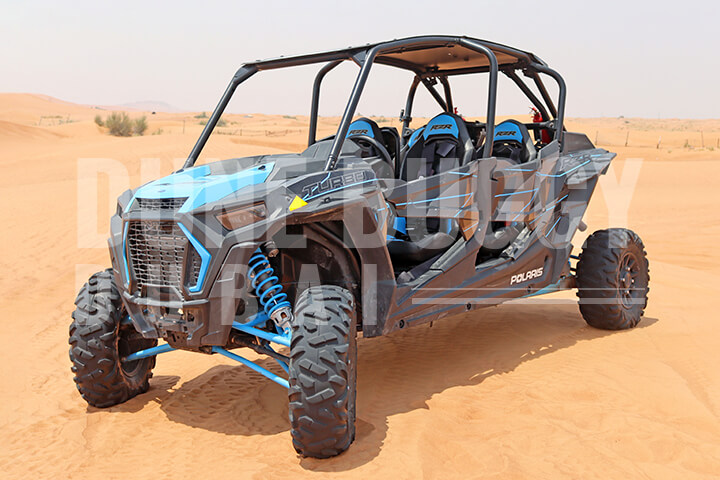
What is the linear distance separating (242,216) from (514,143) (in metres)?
3.26

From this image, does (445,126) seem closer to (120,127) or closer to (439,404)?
(439,404)

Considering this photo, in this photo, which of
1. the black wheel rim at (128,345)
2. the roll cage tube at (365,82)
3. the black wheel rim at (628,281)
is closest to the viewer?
the roll cage tube at (365,82)

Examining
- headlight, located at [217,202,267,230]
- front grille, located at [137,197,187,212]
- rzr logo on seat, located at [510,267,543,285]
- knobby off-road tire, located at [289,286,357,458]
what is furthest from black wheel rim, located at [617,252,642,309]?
front grille, located at [137,197,187,212]

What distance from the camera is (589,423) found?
4254 mm

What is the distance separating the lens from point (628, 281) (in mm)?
→ 6637

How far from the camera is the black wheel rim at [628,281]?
651 centimetres

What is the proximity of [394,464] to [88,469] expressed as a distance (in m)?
→ 1.74

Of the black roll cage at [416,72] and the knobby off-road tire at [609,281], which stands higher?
the black roll cage at [416,72]

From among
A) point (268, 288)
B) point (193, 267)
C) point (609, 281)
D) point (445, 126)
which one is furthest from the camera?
point (609, 281)

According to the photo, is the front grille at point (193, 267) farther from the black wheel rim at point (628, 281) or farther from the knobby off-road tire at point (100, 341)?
the black wheel rim at point (628, 281)

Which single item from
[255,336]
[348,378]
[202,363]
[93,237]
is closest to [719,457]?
[348,378]

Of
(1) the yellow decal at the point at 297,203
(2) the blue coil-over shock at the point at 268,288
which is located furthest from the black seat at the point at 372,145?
(2) the blue coil-over shock at the point at 268,288

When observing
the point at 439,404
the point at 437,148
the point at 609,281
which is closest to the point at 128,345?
the point at 439,404

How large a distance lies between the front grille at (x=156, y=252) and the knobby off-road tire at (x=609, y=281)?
414cm
